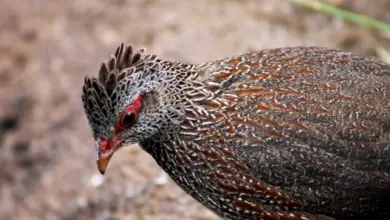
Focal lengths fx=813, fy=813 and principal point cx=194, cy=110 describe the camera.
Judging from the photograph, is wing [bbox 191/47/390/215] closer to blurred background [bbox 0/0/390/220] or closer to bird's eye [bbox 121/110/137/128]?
bird's eye [bbox 121/110/137/128]

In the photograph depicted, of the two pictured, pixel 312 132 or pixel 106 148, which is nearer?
pixel 312 132

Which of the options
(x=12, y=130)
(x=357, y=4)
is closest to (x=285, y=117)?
(x=357, y=4)

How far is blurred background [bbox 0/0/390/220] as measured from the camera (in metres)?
7.17

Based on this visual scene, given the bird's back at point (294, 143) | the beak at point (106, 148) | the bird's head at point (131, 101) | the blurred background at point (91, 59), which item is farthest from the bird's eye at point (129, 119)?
the blurred background at point (91, 59)

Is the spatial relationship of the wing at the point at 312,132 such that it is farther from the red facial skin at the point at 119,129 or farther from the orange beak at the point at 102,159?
the orange beak at the point at 102,159

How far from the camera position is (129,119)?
5.02m

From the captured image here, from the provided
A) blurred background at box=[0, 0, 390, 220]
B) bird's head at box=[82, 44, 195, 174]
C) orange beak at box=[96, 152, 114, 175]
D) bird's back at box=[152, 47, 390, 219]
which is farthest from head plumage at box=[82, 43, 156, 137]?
blurred background at box=[0, 0, 390, 220]

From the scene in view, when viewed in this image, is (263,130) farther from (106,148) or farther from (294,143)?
(106,148)

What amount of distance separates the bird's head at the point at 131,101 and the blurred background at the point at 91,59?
1.67m

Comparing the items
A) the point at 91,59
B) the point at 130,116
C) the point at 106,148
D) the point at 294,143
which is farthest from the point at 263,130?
the point at 91,59

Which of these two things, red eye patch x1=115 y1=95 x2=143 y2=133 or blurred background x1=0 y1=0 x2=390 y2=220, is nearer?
red eye patch x1=115 y1=95 x2=143 y2=133

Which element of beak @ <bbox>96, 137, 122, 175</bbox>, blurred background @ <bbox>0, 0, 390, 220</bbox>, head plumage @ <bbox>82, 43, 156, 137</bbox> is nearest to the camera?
head plumage @ <bbox>82, 43, 156, 137</bbox>

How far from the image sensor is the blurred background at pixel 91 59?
717 cm

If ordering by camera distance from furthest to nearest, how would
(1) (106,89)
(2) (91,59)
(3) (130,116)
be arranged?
(2) (91,59) < (3) (130,116) < (1) (106,89)
